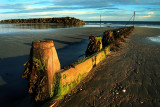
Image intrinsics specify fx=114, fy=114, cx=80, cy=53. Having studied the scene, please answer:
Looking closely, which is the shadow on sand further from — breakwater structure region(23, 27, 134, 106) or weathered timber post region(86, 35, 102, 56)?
weathered timber post region(86, 35, 102, 56)

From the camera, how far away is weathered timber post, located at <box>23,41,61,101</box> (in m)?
2.65

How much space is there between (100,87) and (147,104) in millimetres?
1245

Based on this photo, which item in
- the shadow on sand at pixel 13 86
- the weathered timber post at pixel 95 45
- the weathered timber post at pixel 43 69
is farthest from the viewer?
the weathered timber post at pixel 95 45

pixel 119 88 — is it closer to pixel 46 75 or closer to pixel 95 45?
pixel 46 75

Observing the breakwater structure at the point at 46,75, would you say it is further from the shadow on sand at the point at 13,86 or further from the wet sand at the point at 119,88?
the shadow on sand at the point at 13,86

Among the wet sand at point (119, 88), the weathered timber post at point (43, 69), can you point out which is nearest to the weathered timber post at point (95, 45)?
the wet sand at point (119, 88)

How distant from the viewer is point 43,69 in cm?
271

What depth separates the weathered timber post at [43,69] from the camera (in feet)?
8.69

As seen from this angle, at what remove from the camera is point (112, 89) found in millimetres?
3312

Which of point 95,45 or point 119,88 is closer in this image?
point 119,88

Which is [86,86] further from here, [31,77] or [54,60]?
[31,77]

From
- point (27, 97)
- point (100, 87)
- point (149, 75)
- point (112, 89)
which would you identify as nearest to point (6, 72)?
point (27, 97)

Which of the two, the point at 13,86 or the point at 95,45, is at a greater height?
the point at 95,45

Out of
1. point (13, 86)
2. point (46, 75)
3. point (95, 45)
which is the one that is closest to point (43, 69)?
point (46, 75)
